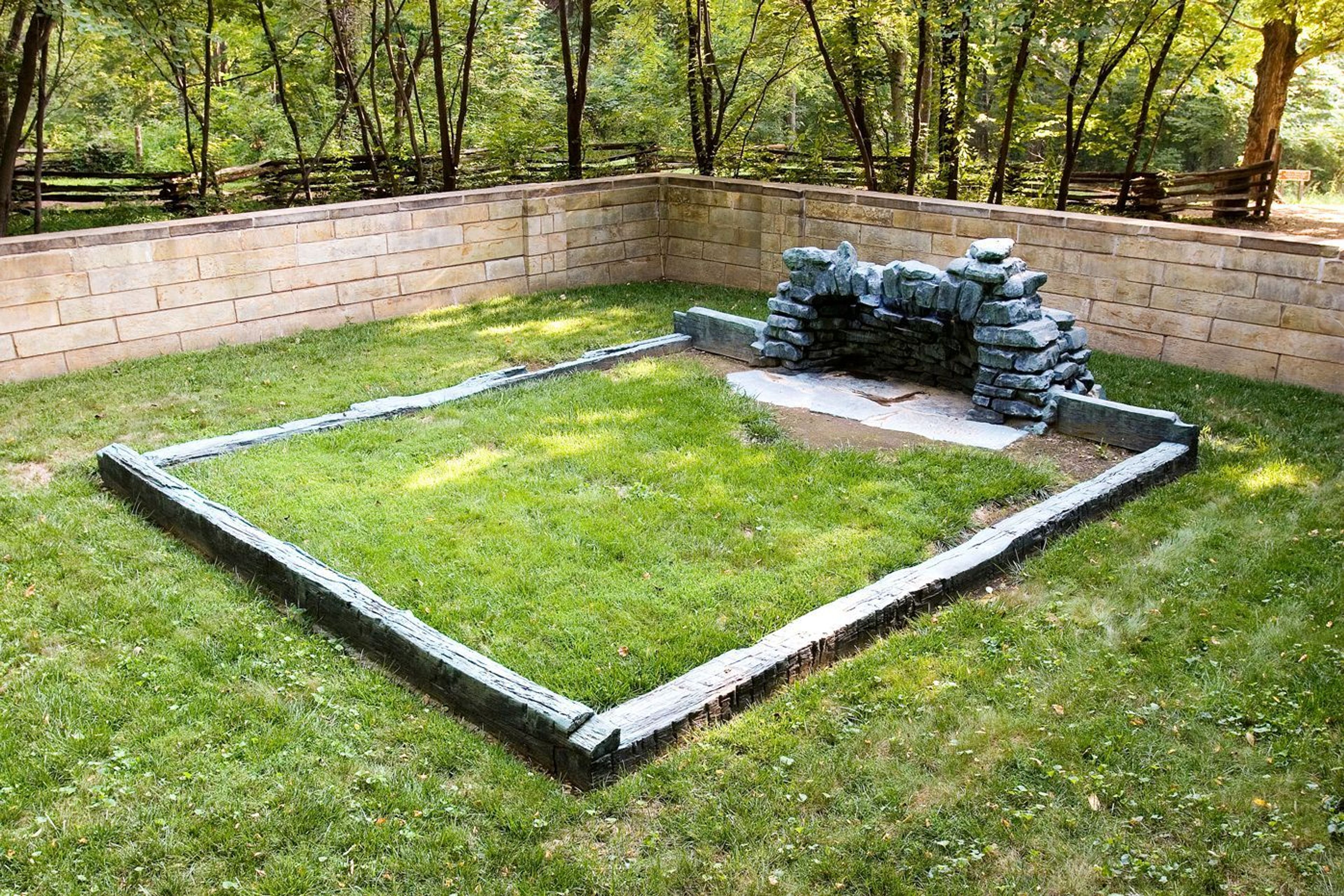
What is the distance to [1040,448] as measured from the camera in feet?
24.6

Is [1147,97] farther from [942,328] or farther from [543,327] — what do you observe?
[543,327]

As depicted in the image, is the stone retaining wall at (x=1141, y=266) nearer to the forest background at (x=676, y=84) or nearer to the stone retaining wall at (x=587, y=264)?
the stone retaining wall at (x=587, y=264)

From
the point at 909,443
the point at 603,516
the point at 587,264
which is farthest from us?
the point at 587,264

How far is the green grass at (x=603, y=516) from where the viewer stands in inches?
203

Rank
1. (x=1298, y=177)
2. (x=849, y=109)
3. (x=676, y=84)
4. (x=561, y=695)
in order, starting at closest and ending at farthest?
(x=561, y=695), (x=849, y=109), (x=676, y=84), (x=1298, y=177)

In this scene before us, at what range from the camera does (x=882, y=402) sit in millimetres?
8484

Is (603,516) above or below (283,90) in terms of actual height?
below

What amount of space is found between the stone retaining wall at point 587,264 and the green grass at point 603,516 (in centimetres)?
291

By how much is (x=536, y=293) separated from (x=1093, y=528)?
7344 millimetres

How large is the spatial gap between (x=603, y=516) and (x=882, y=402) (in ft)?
10.0

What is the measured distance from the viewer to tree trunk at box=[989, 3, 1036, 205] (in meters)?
10.4

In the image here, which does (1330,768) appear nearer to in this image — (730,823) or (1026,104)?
(730,823)

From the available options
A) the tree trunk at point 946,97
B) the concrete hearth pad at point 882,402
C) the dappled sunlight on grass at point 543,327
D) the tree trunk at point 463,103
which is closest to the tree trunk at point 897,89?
the tree trunk at point 946,97

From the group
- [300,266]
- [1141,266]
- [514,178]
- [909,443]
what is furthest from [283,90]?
[1141,266]
